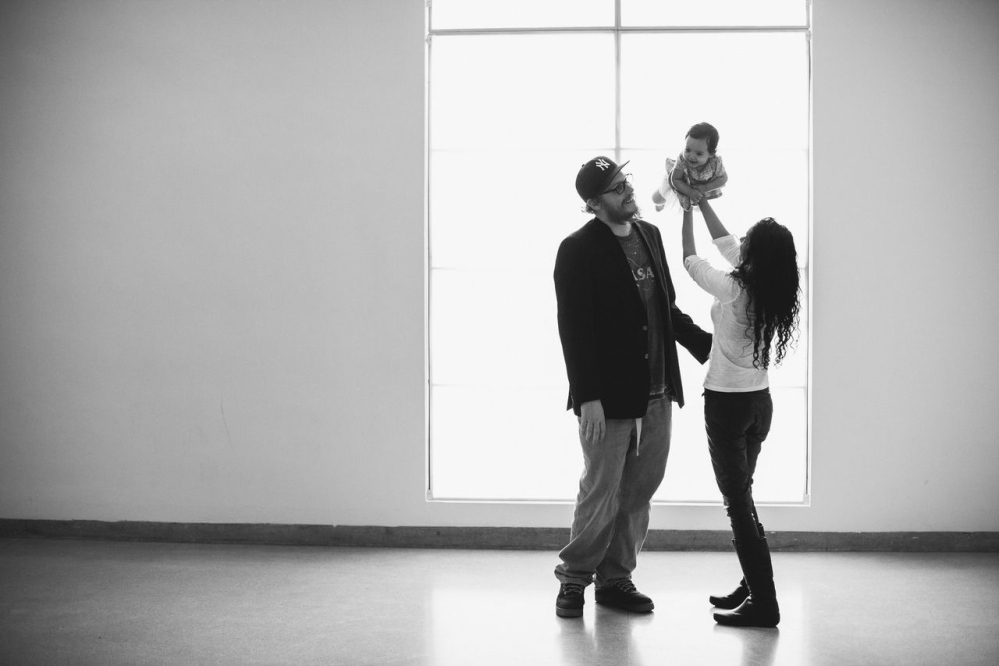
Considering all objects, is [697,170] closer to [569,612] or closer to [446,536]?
[569,612]

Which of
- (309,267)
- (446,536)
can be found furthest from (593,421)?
(309,267)

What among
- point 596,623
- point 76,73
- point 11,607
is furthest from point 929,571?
point 76,73

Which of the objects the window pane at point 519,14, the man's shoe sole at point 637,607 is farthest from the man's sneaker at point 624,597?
the window pane at point 519,14

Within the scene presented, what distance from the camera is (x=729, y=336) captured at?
3117mm

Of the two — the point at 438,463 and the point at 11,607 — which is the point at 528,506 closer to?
the point at 438,463

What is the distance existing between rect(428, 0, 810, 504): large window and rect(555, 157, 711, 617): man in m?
0.96

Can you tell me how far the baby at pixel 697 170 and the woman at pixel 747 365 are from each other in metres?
0.10

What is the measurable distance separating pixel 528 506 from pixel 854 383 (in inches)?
66.4

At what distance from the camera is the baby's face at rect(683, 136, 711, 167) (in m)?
3.17

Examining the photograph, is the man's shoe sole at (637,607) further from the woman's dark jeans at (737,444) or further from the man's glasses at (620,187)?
the man's glasses at (620,187)

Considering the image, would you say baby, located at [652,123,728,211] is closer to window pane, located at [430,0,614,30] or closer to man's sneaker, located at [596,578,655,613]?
window pane, located at [430,0,614,30]

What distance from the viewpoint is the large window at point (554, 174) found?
425cm

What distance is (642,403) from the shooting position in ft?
10.6

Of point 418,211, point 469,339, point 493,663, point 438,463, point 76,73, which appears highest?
point 76,73
